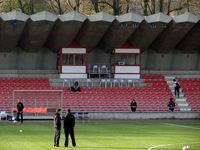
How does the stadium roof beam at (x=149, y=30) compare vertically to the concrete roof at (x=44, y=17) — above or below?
below

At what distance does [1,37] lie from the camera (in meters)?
62.2

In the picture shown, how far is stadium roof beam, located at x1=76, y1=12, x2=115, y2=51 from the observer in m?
60.2

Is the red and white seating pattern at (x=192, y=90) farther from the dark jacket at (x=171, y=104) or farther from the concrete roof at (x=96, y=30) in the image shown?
the concrete roof at (x=96, y=30)

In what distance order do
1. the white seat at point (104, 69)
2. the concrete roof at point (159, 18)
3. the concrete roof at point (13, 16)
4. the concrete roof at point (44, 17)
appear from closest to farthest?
the concrete roof at point (13, 16)
the concrete roof at point (44, 17)
the concrete roof at point (159, 18)
the white seat at point (104, 69)

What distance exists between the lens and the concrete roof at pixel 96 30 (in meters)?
59.6

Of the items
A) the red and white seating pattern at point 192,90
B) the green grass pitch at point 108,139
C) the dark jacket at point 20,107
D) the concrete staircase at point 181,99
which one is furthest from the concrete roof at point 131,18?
the green grass pitch at point 108,139

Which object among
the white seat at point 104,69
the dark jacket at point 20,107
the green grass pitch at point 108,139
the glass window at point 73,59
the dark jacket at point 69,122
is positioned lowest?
the green grass pitch at point 108,139

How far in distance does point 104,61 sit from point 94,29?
25.4 ft

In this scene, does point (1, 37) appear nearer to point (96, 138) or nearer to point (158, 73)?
point (158, 73)

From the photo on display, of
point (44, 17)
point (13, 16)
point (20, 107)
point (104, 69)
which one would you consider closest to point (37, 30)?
point (44, 17)

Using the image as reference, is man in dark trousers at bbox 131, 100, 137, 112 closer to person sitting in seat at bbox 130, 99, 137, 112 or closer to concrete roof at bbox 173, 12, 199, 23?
person sitting in seat at bbox 130, 99, 137, 112

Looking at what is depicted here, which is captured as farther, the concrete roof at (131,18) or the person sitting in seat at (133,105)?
the concrete roof at (131,18)

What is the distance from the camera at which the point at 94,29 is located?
61.9 metres

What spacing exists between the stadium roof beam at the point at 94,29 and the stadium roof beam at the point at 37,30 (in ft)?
11.9
